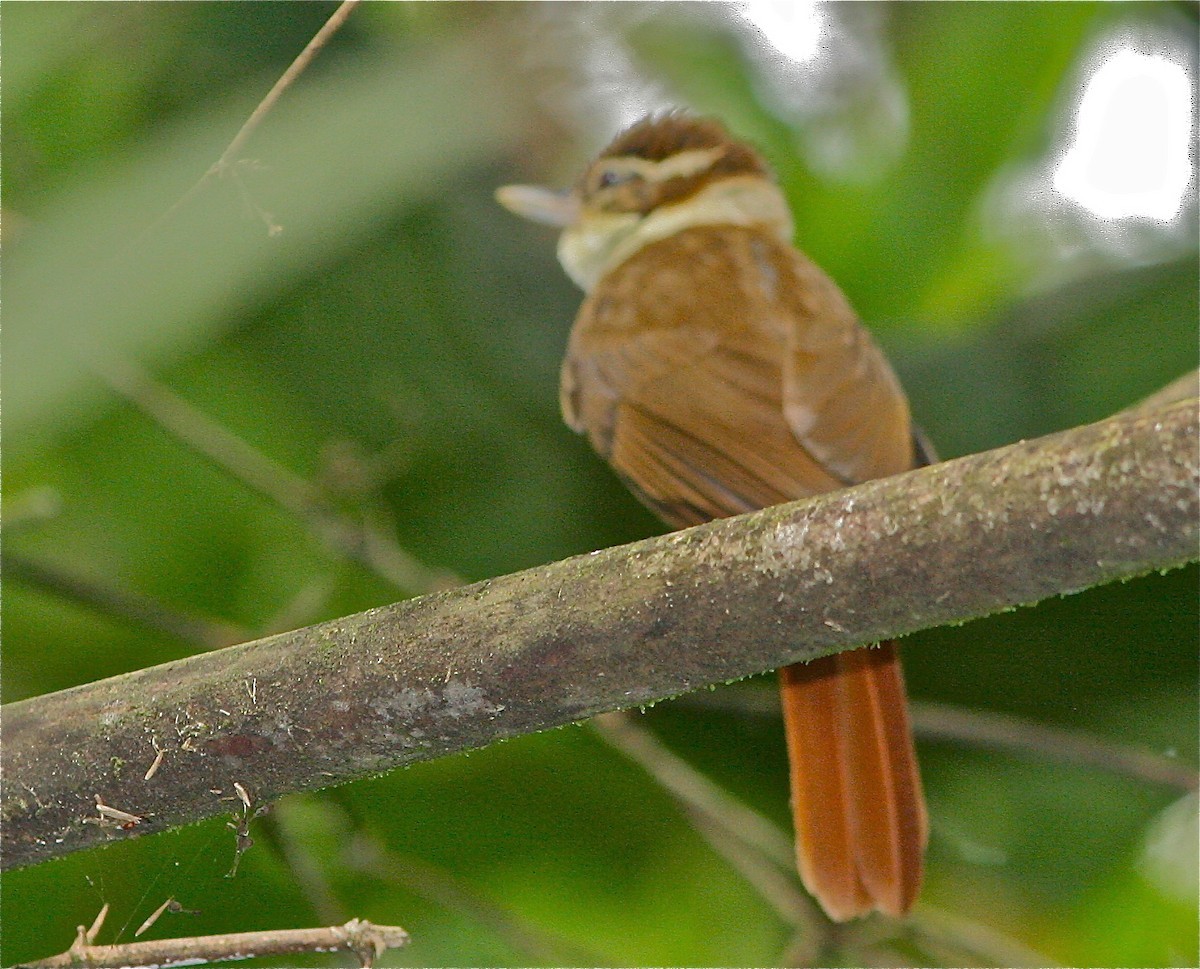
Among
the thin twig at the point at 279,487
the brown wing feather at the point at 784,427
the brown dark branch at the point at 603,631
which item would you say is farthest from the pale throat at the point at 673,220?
the brown dark branch at the point at 603,631

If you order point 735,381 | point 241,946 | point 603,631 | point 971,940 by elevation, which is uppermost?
point 735,381

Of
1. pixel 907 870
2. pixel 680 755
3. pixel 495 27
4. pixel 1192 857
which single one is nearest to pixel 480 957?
pixel 680 755

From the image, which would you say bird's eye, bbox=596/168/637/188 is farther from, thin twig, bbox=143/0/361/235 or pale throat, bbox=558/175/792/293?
thin twig, bbox=143/0/361/235

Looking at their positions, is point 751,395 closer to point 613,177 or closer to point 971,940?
point 613,177

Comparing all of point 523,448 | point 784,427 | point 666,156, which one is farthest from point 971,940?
point 666,156

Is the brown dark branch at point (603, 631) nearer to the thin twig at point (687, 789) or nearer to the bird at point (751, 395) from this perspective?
the bird at point (751, 395)
